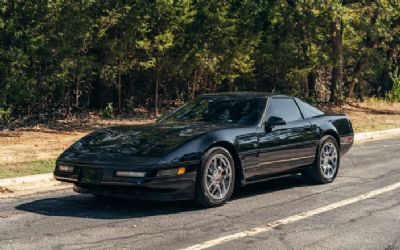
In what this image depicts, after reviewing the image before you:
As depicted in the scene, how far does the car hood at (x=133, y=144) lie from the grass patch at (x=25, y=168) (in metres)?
2.20

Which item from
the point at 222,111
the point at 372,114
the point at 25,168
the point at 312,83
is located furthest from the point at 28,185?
the point at 312,83

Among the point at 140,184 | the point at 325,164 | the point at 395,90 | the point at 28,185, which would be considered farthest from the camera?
the point at 395,90

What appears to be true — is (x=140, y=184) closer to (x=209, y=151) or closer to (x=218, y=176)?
(x=209, y=151)

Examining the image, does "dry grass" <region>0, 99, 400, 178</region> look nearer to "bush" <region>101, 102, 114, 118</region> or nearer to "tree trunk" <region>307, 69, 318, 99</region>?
→ "bush" <region>101, 102, 114, 118</region>

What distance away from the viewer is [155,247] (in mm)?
5586

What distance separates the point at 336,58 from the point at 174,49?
720 cm

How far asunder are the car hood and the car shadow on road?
601mm

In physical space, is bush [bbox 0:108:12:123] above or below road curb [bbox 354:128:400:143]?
above

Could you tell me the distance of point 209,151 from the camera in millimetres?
7152

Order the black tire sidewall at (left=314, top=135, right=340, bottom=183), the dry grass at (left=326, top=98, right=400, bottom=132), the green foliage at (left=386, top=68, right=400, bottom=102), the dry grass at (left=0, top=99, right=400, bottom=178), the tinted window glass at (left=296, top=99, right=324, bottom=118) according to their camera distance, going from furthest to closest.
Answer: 1. the green foliage at (left=386, top=68, right=400, bottom=102)
2. the dry grass at (left=326, top=98, right=400, bottom=132)
3. the dry grass at (left=0, top=99, right=400, bottom=178)
4. the tinted window glass at (left=296, top=99, right=324, bottom=118)
5. the black tire sidewall at (left=314, top=135, right=340, bottom=183)

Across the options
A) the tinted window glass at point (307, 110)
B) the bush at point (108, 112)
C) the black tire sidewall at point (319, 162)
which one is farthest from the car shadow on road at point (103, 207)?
the bush at point (108, 112)

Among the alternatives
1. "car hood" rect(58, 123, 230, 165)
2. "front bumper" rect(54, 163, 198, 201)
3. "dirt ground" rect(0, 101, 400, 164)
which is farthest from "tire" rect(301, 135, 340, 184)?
"dirt ground" rect(0, 101, 400, 164)

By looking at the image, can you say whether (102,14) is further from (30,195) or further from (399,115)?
(399,115)

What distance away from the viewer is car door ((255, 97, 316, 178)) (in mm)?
7938
